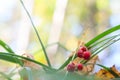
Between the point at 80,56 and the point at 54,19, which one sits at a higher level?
the point at 80,56

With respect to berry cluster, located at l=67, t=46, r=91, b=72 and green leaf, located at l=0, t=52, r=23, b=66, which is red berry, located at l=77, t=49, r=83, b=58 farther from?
green leaf, located at l=0, t=52, r=23, b=66

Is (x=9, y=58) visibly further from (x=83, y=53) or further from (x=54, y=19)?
(x=54, y=19)

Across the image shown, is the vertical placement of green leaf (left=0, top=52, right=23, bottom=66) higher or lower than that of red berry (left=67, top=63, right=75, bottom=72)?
higher

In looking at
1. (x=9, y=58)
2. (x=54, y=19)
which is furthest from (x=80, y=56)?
(x=54, y=19)

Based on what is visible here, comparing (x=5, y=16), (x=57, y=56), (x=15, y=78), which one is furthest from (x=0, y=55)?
(x=5, y=16)

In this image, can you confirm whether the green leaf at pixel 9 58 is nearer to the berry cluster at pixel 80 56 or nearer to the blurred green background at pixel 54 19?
the berry cluster at pixel 80 56

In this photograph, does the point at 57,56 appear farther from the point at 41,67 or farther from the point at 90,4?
the point at 41,67

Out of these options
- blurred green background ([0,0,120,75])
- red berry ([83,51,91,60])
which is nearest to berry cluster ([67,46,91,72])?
red berry ([83,51,91,60])

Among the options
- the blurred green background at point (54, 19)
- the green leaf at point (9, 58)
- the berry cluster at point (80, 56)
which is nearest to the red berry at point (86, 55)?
the berry cluster at point (80, 56)

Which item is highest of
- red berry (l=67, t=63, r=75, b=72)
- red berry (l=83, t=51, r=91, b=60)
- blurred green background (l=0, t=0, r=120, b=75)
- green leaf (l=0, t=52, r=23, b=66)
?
green leaf (l=0, t=52, r=23, b=66)
